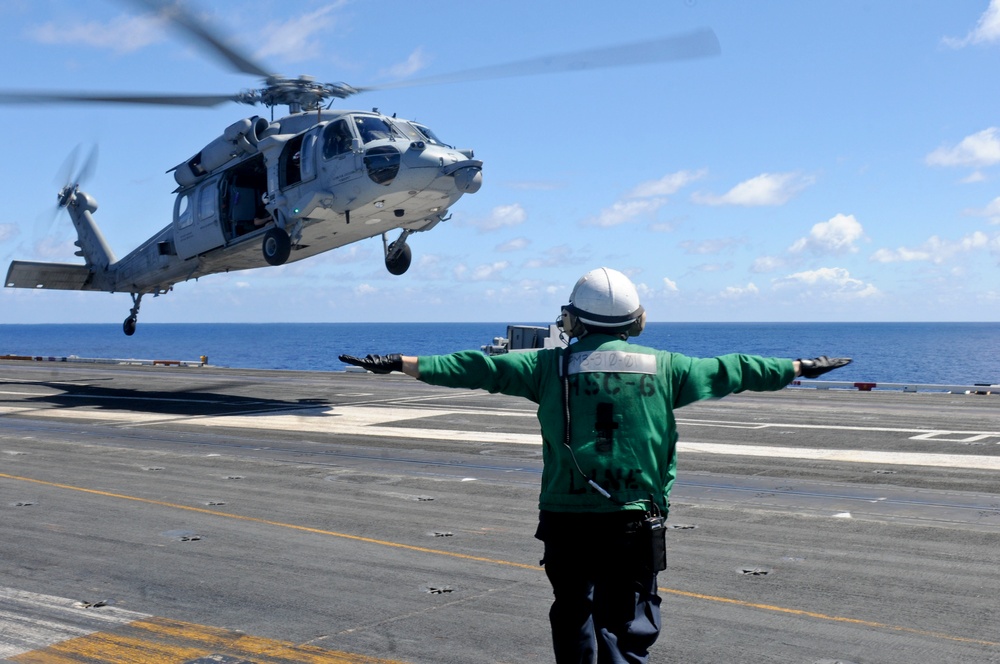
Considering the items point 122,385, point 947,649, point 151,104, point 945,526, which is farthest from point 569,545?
point 122,385

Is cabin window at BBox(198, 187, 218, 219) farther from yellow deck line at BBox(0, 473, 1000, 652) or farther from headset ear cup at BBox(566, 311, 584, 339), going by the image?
headset ear cup at BBox(566, 311, 584, 339)

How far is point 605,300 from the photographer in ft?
14.4

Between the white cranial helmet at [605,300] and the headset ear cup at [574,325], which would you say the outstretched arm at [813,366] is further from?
the headset ear cup at [574,325]

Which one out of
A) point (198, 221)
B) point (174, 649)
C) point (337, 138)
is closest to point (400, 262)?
point (337, 138)

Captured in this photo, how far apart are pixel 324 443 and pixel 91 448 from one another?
13.2 ft

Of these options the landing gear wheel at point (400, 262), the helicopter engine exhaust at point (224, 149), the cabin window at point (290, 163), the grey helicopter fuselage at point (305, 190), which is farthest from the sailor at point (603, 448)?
the landing gear wheel at point (400, 262)

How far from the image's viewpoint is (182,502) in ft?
37.7

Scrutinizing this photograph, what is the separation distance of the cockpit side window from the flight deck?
697 cm

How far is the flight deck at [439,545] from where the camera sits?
6.33 meters

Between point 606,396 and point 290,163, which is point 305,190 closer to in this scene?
point 290,163

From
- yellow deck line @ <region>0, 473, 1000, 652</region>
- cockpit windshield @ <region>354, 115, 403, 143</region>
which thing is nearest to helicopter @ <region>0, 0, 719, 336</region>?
cockpit windshield @ <region>354, 115, 403, 143</region>

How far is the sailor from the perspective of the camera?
4.16m

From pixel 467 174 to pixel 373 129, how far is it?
8.37ft

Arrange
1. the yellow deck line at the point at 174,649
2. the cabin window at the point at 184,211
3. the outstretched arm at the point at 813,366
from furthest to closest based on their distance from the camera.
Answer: the cabin window at the point at 184,211 < the yellow deck line at the point at 174,649 < the outstretched arm at the point at 813,366
